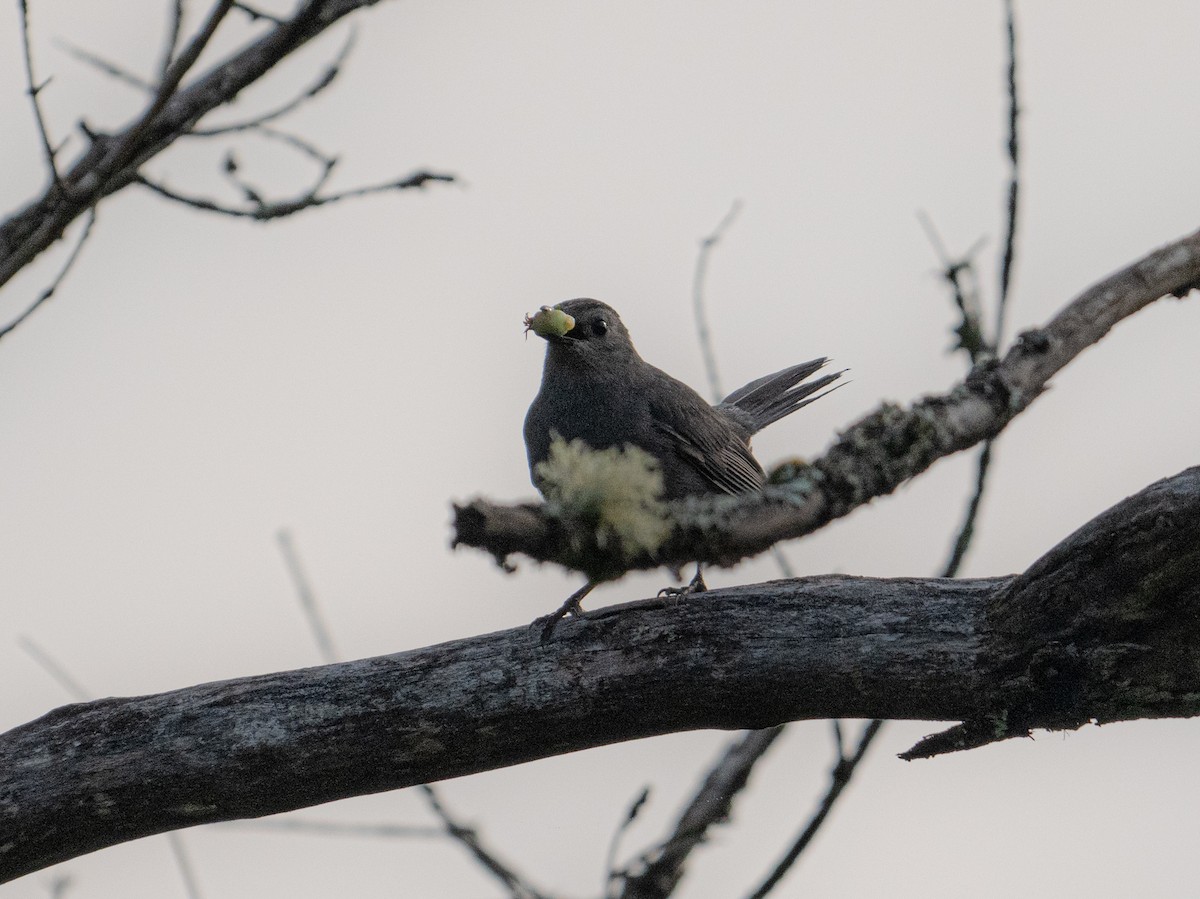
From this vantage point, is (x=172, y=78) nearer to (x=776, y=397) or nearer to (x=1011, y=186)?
(x=1011, y=186)

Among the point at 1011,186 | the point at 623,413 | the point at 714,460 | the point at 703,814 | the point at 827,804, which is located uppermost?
the point at 623,413

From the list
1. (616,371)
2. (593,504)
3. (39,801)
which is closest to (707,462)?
(616,371)

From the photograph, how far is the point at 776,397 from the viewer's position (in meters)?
6.23

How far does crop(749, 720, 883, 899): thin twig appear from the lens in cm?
350

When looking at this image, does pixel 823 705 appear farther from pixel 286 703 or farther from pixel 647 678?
pixel 286 703

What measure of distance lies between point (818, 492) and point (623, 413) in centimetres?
330

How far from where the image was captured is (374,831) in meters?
4.14

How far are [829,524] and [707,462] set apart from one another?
339cm

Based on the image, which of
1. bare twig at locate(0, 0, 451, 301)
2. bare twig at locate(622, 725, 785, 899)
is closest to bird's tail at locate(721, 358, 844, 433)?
bare twig at locate(622, 725, 785, 899)

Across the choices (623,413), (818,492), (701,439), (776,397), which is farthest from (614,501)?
(776,397)

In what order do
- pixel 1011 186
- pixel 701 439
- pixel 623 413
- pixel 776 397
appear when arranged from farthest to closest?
1. pixel 776 397
2. pixel 701 439
3. pixel 623 413
4. pixel 1011 186

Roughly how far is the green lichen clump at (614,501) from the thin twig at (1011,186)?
1744mm

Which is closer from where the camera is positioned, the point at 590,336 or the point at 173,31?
the point at 173,31

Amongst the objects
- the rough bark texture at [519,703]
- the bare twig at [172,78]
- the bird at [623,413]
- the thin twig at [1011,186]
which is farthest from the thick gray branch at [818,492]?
the bird at [623,413]
